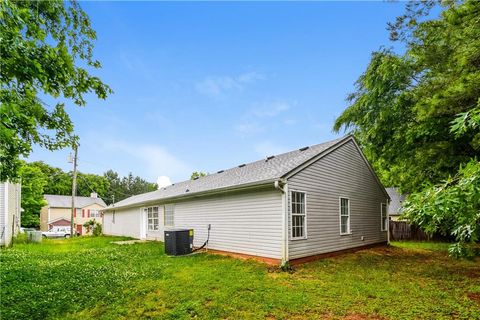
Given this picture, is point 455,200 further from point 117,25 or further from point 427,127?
point 117,25

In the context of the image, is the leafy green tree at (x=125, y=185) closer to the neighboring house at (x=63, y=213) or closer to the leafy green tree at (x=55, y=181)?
the leafy green tree at (x=55, y=181)

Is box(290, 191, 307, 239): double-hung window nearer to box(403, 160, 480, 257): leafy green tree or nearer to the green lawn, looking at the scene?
the green lawn

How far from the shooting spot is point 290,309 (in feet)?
16.3

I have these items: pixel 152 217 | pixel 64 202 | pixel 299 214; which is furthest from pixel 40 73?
pixel 64 202

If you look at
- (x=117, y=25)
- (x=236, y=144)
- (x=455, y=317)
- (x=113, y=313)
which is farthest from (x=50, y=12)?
(x=236, y=144)

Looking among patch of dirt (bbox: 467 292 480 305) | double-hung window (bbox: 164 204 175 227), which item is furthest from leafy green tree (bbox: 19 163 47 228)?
patch of dirt (bbox: 467 292 480 305)

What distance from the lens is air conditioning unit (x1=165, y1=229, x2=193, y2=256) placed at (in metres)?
10.3

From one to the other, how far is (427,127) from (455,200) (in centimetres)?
768

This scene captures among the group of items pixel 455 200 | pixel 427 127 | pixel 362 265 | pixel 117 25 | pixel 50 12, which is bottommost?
pixel 362 265

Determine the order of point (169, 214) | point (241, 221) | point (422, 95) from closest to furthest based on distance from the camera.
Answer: point (422, 95)
point (241, 221)
point (169, 214)

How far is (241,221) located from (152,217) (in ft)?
28.5

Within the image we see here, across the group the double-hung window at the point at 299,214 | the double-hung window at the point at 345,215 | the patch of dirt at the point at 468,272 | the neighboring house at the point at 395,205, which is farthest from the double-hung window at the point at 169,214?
the neighboring house at the point at 395,205

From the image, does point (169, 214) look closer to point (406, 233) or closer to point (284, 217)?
point (284, 217)

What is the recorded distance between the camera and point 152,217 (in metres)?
16.6
